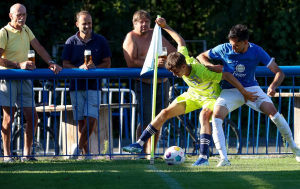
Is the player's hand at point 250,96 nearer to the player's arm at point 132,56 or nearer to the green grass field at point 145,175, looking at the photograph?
the green grass field at point 145,175

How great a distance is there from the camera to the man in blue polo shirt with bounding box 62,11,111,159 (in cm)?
844

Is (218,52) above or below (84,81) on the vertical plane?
above

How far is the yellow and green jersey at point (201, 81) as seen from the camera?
7277 millimetres

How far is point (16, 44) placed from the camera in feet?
27.8

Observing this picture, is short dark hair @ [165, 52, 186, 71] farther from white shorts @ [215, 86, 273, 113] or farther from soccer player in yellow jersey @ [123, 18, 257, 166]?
white shorts @ [215, 86, 273, 113]

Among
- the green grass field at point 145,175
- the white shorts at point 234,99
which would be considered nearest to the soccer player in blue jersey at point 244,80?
the white shorts at point 234,99

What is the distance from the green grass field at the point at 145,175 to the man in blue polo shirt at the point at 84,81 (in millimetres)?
663

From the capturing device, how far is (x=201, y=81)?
7.42m

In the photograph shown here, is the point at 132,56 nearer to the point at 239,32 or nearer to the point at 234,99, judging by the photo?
the point at 234,99

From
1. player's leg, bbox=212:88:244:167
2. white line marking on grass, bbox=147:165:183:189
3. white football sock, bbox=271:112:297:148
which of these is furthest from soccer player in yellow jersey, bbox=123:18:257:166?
white line marking on grass, bbox=147:165:183:189

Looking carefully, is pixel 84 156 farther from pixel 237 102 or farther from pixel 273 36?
pixel 273 36

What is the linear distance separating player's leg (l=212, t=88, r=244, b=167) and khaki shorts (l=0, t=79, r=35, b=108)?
2.56 m

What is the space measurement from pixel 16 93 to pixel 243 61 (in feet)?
10.2

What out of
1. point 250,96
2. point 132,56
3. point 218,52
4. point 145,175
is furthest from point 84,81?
point 145,175
